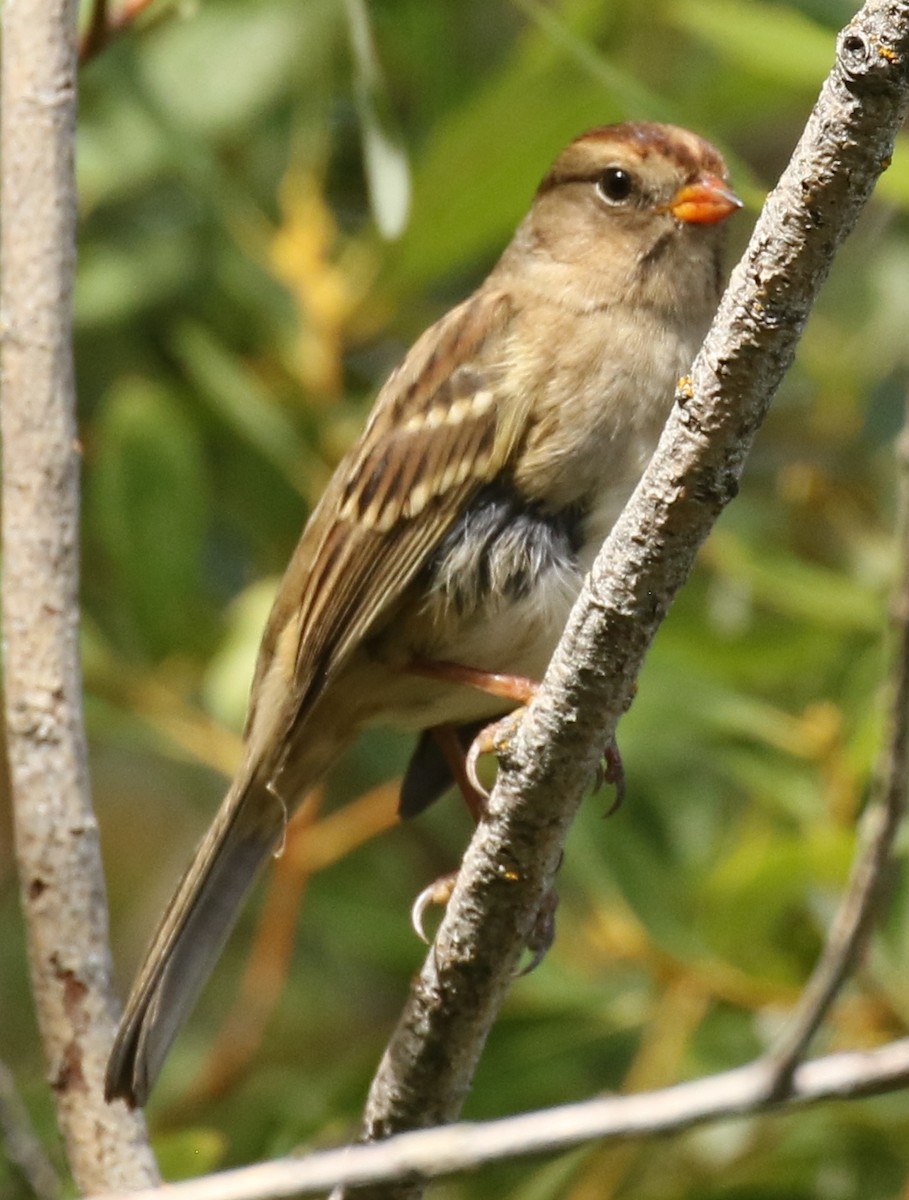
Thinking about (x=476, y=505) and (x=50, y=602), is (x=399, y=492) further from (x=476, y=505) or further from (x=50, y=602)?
(x=50, y=602)

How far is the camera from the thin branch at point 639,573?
5.85 ft

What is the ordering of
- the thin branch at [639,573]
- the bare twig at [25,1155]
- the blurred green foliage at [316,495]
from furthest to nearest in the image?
the blurred green foliage at [316,495] < the bare twig at [25,1155] < the thin branch at [639,573]

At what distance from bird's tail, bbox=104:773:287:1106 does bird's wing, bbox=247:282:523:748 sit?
18 cm

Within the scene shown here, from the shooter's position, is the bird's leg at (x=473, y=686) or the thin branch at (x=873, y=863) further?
the bird's leg at (x=473, y=686)

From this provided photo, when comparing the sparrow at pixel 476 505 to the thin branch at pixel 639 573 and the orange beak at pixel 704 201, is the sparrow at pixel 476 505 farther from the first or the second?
the thin branch at pixel 639 573

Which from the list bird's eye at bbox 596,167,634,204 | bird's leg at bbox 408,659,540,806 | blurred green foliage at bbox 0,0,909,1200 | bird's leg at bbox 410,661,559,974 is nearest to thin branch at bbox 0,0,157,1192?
blurred green foliage at bbox 0,0,909,1200

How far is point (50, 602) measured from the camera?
2701 millimetres

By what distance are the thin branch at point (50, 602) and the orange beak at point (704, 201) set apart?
3.35 ft

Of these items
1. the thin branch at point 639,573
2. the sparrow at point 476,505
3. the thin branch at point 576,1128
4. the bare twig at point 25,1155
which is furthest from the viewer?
the sparrow at point 476,505

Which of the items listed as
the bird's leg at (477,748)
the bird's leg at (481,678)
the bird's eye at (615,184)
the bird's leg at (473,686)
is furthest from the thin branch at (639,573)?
the bird's eye at (615,184)

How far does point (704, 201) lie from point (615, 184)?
0.21 meters

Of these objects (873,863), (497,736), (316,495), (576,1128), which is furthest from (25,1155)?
(316,495)

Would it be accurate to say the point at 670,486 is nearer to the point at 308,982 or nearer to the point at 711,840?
the point at 711,840

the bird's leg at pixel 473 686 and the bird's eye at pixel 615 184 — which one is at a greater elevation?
the bird's eye at pixel 615 184
